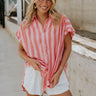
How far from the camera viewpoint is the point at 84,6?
268cm

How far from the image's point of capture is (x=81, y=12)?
110 inches

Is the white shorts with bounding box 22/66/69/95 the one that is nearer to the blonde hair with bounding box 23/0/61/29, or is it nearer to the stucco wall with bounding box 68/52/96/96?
the blonde hair with bounding box 23/0/61/29

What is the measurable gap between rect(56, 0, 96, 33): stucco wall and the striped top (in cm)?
122

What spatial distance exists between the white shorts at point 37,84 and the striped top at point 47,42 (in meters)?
0.05

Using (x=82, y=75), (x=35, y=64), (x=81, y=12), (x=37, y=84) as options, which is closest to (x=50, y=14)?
(x=35, y=64)

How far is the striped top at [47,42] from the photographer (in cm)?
136

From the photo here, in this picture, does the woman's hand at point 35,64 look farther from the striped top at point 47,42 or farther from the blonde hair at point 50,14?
the blonde hair at point 50,14

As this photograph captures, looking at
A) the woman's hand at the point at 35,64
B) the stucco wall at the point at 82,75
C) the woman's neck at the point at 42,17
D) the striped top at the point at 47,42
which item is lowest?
the stucco wall at the point at 82,75

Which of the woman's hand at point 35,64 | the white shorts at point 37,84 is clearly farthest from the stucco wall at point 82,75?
the woman's hand at point 35,64

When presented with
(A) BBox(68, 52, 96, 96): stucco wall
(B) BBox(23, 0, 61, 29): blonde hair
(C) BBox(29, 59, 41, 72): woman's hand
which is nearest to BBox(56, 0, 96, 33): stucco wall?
(A) BBox(68, 52, 96, 96): stucco wall

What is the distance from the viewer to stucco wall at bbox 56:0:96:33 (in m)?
2.52

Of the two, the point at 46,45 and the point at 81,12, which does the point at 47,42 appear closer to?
the point at 46,45

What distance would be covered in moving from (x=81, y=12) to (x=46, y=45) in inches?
62.2

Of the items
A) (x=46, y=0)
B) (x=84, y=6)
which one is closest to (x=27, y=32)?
(x=46, y=0)
